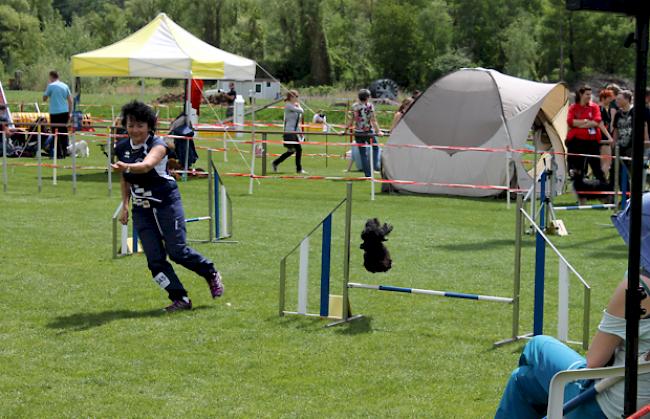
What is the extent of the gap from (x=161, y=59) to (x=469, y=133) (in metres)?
5.64

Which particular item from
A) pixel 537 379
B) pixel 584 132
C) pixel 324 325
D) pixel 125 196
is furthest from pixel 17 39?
pixel 537 379

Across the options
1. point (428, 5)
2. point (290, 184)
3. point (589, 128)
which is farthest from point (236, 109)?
point (428, 5)

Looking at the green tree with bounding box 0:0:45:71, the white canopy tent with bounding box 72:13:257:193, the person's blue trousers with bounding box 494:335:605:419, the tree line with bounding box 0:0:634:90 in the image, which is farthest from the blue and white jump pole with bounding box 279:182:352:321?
the green tree with bounding box 0:0:45:71

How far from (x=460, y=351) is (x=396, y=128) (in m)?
12.0

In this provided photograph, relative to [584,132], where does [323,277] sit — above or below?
below

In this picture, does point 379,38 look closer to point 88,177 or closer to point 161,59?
point 88,177

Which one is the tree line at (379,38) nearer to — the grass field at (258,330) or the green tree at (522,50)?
the green tree at (522,50)

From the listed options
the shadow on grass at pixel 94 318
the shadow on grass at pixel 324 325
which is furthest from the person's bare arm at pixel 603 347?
the shadow on grass at pixel 94 318

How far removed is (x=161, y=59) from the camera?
19.8 metres

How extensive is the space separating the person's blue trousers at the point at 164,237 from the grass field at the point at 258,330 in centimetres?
30

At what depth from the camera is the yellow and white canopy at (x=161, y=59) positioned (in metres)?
19.6

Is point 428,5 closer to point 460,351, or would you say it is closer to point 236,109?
point 236,109

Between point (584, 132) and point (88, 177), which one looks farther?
point (88, 177)

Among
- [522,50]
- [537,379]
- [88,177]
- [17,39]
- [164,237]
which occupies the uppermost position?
[17,39]
